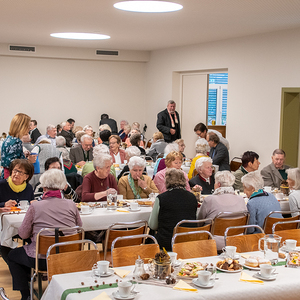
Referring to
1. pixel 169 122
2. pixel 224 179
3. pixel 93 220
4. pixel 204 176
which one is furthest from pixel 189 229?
pixel 169 122

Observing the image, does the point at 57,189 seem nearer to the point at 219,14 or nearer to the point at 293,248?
the point at 293,248

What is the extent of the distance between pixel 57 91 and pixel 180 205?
965 cm

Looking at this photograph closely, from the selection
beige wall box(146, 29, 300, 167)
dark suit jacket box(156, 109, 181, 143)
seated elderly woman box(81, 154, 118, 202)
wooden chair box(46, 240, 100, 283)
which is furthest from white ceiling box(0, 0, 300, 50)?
wooden chair box(46, 240, 100, 283)

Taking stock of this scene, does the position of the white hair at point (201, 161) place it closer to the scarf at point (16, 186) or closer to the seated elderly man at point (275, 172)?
the seated elderly man at point (275, 172)

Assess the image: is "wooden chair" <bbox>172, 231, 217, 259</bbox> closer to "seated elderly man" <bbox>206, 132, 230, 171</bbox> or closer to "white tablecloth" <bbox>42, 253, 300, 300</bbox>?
"white tablecloth" <bbox>42, 253, 300, 300</bbox>

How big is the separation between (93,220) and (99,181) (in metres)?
0.89

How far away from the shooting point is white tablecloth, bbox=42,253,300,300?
2.47 metres

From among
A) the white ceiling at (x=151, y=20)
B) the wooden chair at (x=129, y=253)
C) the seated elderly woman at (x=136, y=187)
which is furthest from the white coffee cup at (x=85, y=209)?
the white ceiling at (x=151, y=20)

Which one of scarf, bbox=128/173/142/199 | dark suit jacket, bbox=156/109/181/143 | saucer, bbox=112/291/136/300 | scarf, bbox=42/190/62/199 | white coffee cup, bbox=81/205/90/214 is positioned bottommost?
saucer, bbox=112/291/136/300

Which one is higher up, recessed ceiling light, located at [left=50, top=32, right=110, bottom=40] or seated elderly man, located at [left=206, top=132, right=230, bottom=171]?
recessed ceiling light, located at [left=50, top=32, right=110, bottom=40]

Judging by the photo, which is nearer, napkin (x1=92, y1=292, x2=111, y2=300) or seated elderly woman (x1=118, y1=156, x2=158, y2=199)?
napkin (x1=92, y1=292, x2=111, y2=300)

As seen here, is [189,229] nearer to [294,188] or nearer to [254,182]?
[254,182]

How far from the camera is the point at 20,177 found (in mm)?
4469

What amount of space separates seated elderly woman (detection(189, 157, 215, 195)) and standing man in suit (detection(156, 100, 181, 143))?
508 cm
